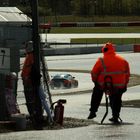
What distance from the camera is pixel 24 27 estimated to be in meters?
14.1

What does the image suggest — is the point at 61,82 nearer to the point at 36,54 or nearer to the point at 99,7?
the point at 36,54

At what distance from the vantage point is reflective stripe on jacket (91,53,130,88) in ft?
47.6

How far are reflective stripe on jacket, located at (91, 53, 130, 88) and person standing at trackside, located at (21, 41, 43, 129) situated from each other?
1.34m

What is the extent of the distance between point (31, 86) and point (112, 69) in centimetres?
169

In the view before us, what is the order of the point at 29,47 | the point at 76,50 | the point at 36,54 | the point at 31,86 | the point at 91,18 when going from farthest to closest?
the point at 91,18 → the point at 76,50 → the point at 31,86 → the point at 29,47 → the point at 36,54

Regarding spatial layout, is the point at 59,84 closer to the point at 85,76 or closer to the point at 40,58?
the point at 85,76

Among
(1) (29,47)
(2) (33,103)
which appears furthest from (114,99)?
(1) (29,47)

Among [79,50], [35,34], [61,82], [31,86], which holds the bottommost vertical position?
[79,50]

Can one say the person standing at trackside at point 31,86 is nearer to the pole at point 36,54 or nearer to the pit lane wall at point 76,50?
the pole at point 36,54

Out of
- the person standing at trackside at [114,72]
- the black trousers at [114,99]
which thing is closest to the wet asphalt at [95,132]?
the black trousers at [114,99]

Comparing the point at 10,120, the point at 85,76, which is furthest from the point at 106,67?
the point at 85,76

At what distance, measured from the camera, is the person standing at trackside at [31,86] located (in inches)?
540

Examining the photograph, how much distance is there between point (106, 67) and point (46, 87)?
4.21 ft

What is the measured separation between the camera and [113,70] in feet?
47.6
